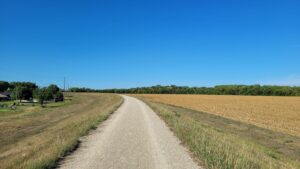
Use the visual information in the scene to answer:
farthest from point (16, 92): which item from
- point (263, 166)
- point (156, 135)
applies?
point (263, 166)

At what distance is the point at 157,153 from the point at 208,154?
1.65 meters

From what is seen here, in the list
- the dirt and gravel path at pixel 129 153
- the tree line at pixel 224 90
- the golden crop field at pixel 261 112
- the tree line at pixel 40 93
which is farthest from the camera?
the tree line at pixel 224 90

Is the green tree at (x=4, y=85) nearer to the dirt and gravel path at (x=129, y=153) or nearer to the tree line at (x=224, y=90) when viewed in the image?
the tree line at (x=224, y=90)

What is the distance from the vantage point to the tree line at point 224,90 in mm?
137250

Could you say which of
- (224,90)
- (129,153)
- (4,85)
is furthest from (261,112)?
(4,85)

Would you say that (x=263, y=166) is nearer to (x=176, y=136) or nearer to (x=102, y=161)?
(x=102, y=161)

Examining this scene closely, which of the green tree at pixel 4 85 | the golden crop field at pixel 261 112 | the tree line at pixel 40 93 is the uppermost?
the green tree at pixel 4 85

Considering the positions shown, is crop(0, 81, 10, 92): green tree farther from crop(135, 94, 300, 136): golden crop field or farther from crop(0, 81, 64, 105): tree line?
crop(135, 94, 300, 136): golden crop field

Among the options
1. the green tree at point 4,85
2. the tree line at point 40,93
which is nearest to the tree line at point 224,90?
the green tree at point 4,85

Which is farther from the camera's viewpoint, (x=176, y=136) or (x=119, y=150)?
(x=176, y=136)

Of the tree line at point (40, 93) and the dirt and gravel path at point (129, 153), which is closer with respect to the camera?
the dirt and gravel path at point (129, 153)

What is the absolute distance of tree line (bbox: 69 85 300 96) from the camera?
137250mm

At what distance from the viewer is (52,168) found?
8438 mm

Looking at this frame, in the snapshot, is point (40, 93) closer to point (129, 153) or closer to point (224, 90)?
point (129, 153)
